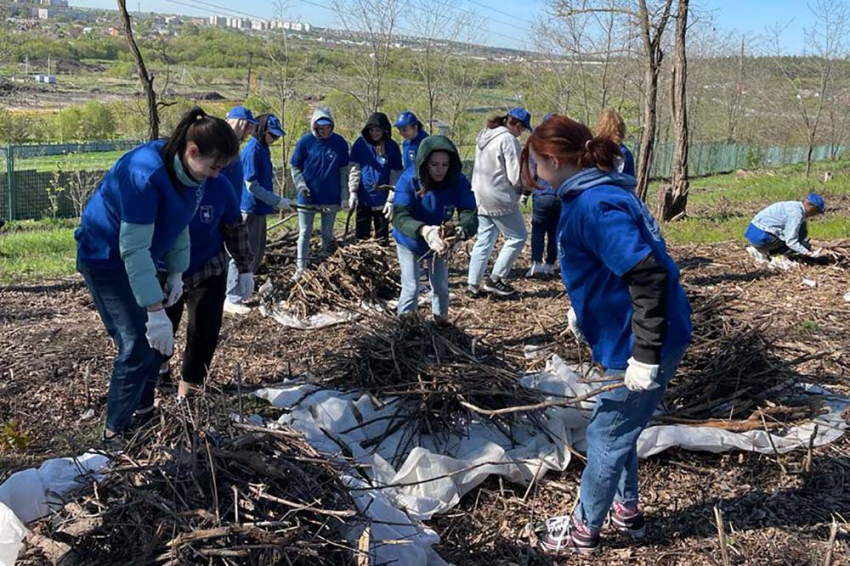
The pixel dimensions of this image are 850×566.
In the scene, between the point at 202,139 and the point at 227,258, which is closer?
the point at 202,139

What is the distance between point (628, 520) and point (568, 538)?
29 cm

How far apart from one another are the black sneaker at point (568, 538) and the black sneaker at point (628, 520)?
0.60ft

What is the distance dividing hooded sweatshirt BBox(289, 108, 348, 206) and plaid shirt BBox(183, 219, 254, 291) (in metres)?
3.12

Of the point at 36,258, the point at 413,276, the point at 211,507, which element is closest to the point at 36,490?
the point at 211,507

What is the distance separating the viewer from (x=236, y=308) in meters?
6.46

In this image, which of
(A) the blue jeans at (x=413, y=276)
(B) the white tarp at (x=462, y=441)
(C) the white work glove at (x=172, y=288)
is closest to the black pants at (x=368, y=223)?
(A) the blue jeans at (x=413, y=276)

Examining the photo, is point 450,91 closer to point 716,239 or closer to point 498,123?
point 716,239

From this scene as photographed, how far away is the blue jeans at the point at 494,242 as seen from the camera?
684 centimetres

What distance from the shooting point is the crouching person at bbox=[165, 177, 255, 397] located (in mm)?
4070

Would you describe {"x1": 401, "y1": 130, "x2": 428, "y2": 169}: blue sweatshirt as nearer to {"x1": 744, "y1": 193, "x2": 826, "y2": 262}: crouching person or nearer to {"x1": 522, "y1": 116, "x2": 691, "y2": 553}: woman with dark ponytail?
{"x1": 744, "y1": 193, "x2": 826, "y2": 262}: crouching person

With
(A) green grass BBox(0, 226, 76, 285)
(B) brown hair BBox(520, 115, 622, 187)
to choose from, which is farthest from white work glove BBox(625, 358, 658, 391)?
(A) green grass BBox(0, 226, 76, 285)

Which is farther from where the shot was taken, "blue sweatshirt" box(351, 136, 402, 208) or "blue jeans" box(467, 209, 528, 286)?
"blue sweatshirt" box(351, 136, 402, 208)

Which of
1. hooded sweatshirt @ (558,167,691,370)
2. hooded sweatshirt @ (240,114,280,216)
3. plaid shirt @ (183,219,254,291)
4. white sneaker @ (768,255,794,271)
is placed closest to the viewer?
hooded sweatshirt @ (558,167,691,370)

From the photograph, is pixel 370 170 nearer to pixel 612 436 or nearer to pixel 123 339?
pixel 123 339
